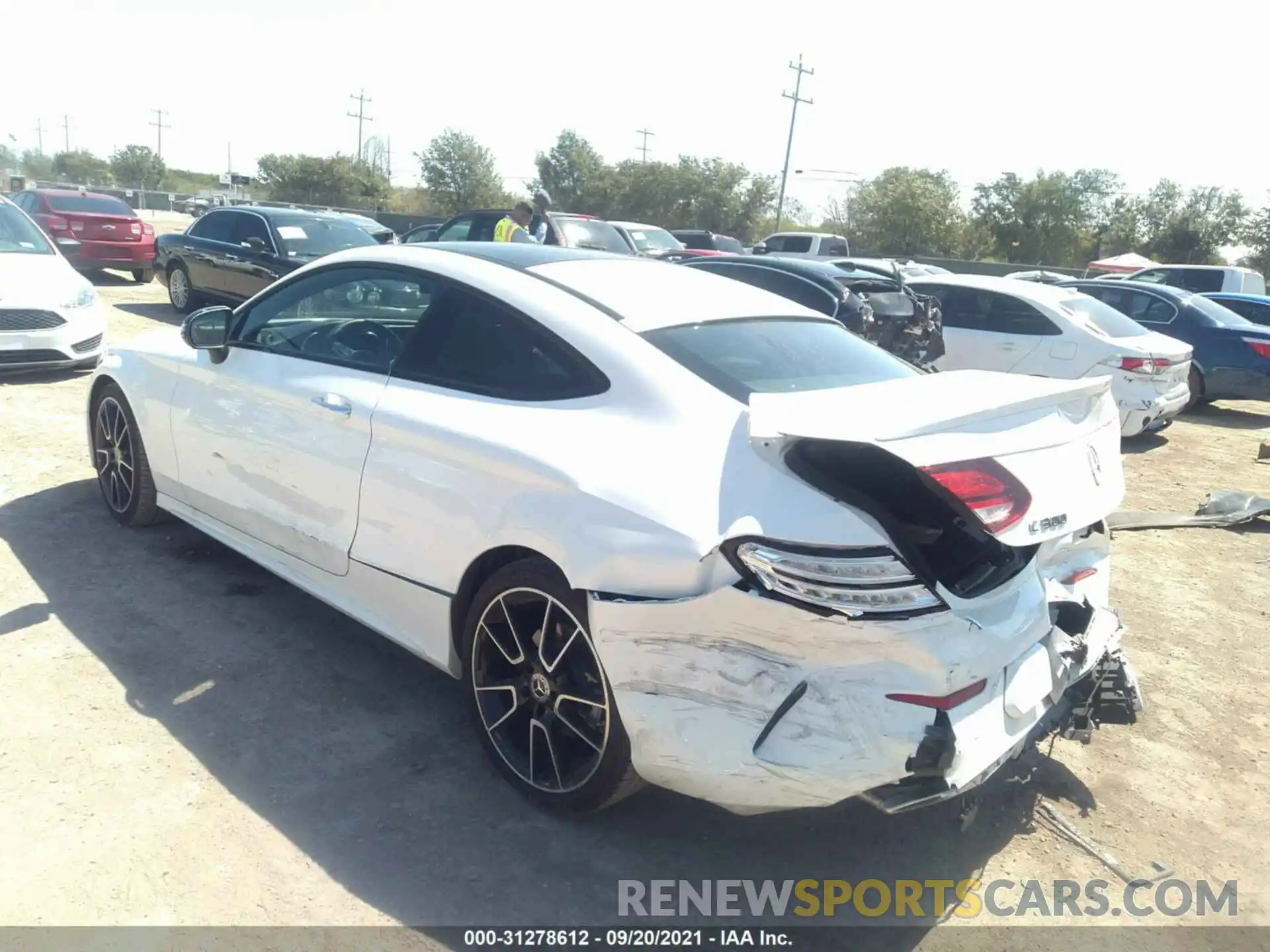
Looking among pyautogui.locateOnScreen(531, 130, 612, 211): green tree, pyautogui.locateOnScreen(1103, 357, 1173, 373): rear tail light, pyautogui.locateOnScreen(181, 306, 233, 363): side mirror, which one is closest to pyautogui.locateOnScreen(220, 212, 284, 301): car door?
pyautogui.locateOnScreen(181, 306, 233, 363): side mirror

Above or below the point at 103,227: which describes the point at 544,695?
below

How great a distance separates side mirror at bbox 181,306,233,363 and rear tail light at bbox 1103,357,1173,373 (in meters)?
8.14

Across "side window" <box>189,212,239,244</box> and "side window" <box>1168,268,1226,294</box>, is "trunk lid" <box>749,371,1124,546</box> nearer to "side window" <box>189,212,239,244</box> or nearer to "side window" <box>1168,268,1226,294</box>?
"side window" <box>189,212,239,244</box>

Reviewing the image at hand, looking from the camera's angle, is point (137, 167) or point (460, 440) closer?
point (460, 440)

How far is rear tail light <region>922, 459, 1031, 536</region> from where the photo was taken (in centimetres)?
232

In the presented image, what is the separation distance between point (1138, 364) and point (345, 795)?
8.74 meters

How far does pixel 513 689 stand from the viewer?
3.07 meters

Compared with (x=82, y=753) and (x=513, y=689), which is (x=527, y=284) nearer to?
(x=513, y=689)

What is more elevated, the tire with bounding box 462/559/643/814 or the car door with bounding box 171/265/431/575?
the car door with bounding box 171/265/431/575

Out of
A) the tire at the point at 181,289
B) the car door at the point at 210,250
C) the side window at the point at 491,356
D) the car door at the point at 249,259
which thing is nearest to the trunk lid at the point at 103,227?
the tire at the point at 181,289

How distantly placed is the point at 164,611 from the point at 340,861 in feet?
6.35

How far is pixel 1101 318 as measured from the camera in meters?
10.0

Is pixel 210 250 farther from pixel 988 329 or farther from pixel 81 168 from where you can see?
pixel 81 168

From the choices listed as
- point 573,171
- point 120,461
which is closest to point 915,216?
point 573,171
